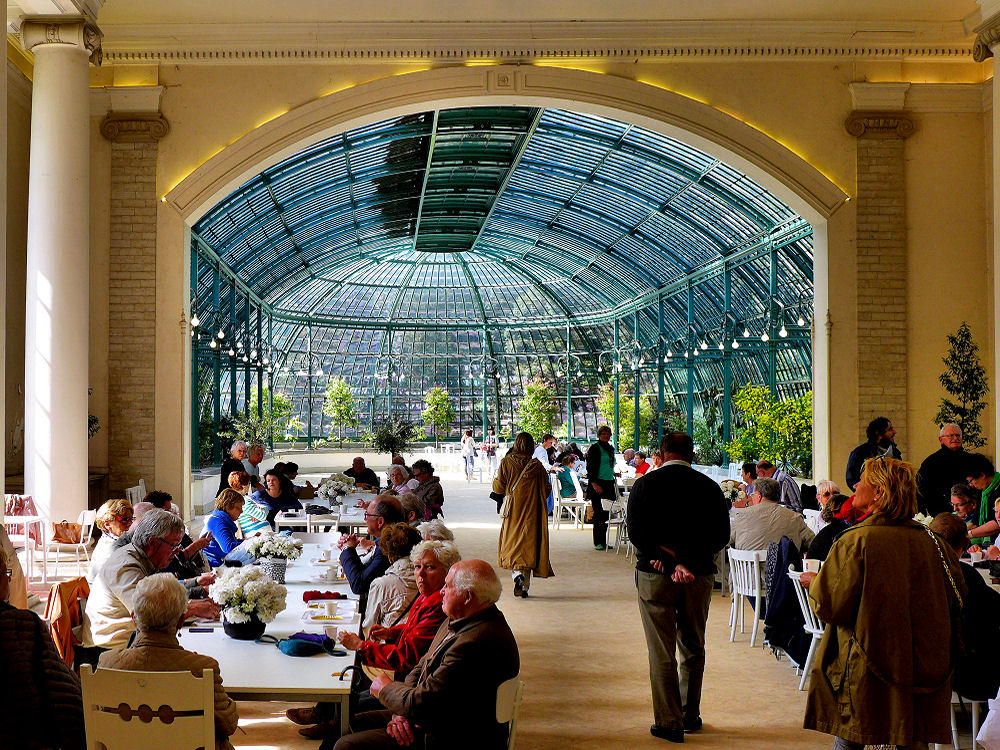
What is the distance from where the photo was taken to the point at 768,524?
7184 millimetres

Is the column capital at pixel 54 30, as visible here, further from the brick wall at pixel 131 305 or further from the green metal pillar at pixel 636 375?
the green metal pillar at pixel 636 375

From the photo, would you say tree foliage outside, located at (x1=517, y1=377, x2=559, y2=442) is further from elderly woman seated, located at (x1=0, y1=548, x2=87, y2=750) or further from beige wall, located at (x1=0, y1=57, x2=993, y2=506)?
elderly woman seated, located at (x1=0, y1=548, x2=87, y2=750)

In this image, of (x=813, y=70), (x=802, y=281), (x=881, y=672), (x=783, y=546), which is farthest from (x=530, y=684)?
(x=802, y=281)

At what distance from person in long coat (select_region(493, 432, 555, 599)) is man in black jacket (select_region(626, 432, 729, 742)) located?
3.79 meters

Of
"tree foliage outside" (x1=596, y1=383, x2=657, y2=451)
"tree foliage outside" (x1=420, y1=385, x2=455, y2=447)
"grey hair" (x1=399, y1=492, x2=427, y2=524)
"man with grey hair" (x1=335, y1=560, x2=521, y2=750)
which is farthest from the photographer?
"tree foliage outside" (x1=420, y1=385, x2=455, y2=447)

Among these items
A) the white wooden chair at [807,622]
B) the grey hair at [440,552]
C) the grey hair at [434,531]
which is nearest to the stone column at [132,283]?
the grey hair at [434,531]

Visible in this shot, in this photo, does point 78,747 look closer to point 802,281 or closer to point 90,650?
point 90,650

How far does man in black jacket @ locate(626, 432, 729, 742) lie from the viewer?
509 cm

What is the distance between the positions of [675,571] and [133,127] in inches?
335

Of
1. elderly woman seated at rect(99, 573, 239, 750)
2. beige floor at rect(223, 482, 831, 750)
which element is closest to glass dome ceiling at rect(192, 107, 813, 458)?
beige floor at rect(223, 482, 831, 750)

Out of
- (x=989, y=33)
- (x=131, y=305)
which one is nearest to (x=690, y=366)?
(x=989, y=33)

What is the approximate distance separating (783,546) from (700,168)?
9.48 m

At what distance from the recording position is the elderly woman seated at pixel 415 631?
4.01 m

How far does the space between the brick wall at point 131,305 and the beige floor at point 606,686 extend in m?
4.50
